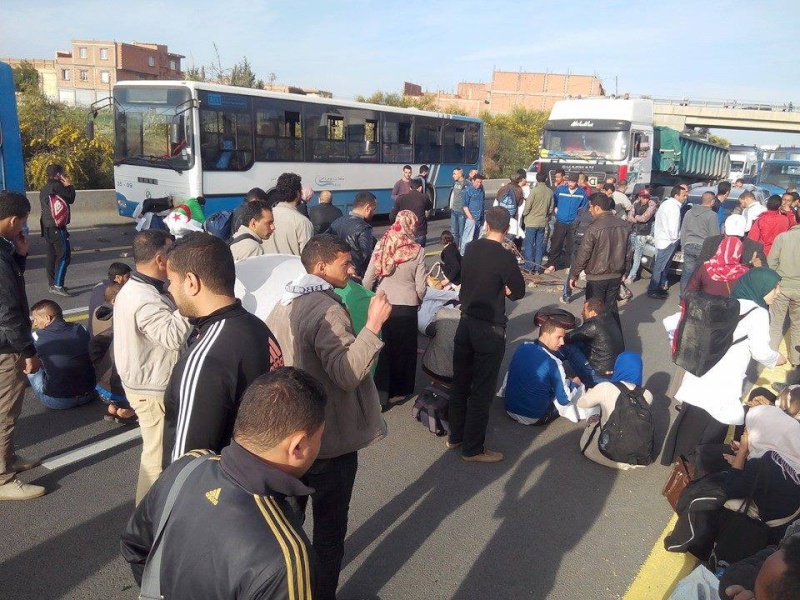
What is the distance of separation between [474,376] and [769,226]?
716 cm

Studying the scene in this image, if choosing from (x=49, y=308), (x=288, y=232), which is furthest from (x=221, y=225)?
(x=49, y=308)

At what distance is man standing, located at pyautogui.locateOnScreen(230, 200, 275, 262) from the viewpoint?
5090 mm

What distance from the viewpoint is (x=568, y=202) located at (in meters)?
11.7

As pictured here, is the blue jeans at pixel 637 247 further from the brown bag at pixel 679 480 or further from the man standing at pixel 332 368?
the man standing at pixel 332 368

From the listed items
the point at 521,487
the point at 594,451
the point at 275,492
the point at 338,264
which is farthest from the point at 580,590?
the point at 275,492

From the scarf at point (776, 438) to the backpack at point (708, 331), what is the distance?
84 centimetres

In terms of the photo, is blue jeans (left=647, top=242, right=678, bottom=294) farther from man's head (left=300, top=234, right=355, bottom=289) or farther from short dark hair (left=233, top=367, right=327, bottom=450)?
short dark hair (left=233, top=367, right=327, bottom=450)

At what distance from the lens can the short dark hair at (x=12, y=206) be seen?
3824mm

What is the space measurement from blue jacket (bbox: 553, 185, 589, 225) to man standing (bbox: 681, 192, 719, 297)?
94.9 inches

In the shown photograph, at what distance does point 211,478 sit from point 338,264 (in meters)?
1.52

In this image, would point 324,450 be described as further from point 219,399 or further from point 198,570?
point 198,570

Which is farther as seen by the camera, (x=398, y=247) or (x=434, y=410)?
(x=398, y=247)

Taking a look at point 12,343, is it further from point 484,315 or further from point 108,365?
point 484,315

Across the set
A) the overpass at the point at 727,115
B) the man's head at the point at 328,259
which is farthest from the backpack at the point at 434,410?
the overpass at the point at 727,115
